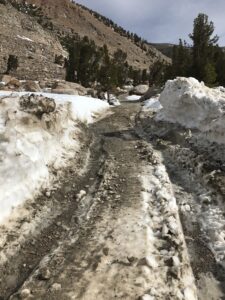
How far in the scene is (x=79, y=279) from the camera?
6938mm

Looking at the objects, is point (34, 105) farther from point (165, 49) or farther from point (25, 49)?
point (165, 49)

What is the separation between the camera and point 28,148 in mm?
10617

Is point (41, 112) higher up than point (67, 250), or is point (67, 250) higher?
point (41, 112)

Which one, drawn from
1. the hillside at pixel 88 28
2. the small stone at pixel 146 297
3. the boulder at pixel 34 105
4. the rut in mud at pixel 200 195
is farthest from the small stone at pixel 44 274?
the hillside at pixel 88 28

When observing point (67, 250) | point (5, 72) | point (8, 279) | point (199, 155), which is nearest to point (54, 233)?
point (67, 250)

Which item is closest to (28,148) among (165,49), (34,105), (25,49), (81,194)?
(81,194)

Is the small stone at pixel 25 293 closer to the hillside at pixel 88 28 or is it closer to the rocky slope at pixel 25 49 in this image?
the rocky slope at pixel 25 49

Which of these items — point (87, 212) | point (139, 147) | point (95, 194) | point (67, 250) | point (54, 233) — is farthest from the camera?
point (139, 147)

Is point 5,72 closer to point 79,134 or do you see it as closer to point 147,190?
point 79,134

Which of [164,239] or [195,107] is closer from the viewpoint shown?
[164,239]

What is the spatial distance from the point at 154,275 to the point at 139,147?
784 centimetres

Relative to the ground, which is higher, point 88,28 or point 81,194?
point 88,28

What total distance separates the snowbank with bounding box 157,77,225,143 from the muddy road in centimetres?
102

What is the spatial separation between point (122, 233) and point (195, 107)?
9.33 meters
